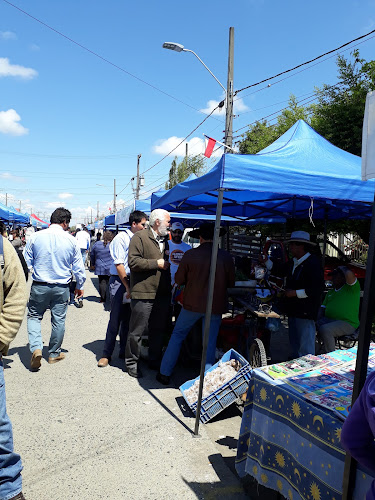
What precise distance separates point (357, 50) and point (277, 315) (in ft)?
27.2

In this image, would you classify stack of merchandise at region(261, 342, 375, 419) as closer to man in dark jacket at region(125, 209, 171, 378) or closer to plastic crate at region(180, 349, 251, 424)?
plastic crate at region(180, 349, 251, 424)

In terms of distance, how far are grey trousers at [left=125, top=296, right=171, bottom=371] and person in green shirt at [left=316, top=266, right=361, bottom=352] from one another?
6.71 ft

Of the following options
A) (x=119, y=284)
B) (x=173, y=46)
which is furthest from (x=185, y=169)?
(x=119, y=284)

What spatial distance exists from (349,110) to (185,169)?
30901 mm

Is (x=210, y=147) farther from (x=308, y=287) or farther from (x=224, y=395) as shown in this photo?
(x=224, y=395)

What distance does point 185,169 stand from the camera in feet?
130

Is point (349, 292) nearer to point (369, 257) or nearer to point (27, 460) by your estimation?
point (369, 257)

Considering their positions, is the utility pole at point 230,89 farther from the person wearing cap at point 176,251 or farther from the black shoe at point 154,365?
the black shoe at point 154,365

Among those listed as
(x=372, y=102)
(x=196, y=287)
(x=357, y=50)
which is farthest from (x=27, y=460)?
(x=357, y=50)

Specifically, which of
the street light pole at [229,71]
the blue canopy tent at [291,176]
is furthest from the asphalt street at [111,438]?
the street light pole at [229,71]

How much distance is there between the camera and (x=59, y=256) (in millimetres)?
5113

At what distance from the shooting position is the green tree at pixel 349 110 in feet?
30.1

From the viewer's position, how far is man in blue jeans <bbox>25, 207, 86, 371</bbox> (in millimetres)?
4988

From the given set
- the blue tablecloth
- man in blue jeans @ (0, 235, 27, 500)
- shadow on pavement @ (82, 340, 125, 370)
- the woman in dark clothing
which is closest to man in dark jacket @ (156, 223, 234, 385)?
shadow on pavement @ (82, 340, 125, 370)
